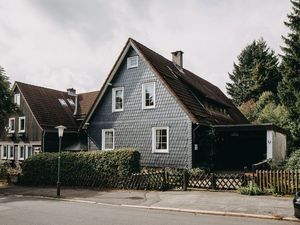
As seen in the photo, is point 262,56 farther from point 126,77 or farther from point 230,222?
point 230,222

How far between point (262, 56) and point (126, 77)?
37.1 meters

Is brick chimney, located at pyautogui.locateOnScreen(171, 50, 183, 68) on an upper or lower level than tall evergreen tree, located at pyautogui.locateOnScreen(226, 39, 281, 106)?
lower

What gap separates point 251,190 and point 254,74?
135ft

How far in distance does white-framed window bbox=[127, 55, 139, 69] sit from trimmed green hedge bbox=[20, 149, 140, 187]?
7.96m

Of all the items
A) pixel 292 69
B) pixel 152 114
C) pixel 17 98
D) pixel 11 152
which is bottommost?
pixel 11 152

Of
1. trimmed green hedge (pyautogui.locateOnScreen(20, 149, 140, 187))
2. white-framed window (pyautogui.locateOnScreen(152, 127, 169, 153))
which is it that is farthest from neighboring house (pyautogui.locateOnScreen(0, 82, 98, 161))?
white-framed window (pyautogui.locateOnScreen(152, 127, 169, 153))

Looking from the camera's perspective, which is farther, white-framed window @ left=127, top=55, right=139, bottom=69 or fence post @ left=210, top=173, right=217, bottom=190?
white-framed window @ left=127, top=55, right=139, bottom=69

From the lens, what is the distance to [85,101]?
130 ft

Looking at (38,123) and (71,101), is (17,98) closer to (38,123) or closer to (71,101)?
(38,123)

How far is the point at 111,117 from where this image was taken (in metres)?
25.7

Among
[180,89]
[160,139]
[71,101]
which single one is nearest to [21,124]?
[71,101]

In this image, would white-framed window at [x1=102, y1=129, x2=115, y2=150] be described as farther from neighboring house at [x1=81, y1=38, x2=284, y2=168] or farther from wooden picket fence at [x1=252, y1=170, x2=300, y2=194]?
wooden picket fence at [x1=252, y1=170, x2=300, y2=194]

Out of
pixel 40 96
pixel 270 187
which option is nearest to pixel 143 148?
pixel 270 187

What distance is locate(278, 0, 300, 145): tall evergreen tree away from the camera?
32.5 metres
